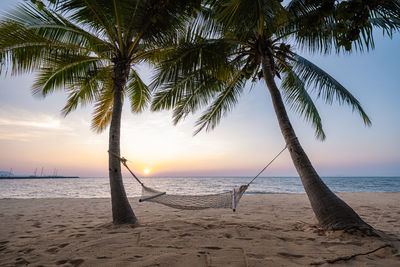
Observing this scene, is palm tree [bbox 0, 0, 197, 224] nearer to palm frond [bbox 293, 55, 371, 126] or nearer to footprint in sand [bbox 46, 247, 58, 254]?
footprint in sand [bbox 46, 247, 58, 254]

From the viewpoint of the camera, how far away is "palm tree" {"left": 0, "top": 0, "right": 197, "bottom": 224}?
2619mm

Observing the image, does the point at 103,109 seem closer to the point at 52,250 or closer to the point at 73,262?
the point at 52,250

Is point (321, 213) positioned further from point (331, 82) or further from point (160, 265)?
point (331, 82)

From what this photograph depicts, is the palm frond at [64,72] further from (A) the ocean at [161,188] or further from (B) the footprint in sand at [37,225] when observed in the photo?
(A) the ocean at [161,188]

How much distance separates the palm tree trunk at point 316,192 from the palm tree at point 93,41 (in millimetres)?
1950

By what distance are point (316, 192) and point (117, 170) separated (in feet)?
9.16

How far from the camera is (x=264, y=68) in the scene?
127 inches

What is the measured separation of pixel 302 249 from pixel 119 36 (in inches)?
141

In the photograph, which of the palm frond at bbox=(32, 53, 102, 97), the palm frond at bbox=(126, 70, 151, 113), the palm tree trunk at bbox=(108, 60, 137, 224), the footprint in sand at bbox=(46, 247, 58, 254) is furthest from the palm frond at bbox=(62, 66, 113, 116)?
the footprint in sand at bbox=(46, 247, 58, 254)

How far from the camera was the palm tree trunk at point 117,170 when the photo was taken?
280 centimetres

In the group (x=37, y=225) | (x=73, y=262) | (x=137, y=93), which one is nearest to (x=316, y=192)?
(x=73, y=262)

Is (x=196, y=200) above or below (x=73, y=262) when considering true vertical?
above

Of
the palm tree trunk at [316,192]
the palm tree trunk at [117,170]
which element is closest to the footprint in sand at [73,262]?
the palm tree trunk at [117,170]

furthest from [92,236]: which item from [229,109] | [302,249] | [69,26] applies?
Answer: [229,109]
